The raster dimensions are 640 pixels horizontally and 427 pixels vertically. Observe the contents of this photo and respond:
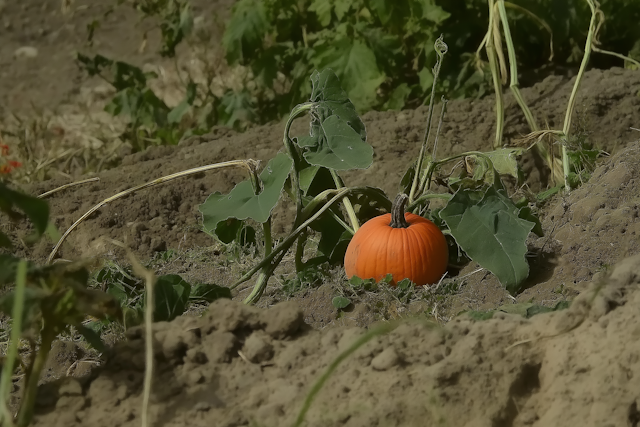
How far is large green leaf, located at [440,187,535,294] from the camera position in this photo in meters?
2.76

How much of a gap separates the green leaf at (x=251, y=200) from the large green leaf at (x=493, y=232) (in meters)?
0.59

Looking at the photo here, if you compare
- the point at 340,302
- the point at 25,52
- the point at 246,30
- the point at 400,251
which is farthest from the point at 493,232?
the point at 25,52

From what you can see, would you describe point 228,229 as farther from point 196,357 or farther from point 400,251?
point 196,357

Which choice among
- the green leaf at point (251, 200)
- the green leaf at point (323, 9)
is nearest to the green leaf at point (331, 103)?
the green leaf at point (251, 200)

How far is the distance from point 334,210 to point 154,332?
143 centimetres

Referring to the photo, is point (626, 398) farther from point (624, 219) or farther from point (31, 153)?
point (31, 153)

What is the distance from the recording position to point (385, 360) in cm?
178

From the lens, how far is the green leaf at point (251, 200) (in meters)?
2.73

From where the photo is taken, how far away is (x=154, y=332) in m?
1.94

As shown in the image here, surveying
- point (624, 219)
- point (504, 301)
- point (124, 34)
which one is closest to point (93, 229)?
point (504, 301)

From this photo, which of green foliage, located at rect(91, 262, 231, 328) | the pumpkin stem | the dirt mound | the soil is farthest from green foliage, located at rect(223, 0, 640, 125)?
the dirt mound

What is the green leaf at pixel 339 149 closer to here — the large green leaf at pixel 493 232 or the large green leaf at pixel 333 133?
the large green leaf at pixel 333 133

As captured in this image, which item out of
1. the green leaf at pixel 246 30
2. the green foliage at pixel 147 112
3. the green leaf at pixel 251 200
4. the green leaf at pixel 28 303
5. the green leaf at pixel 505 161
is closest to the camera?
→ the green leaf at pixel 28 303

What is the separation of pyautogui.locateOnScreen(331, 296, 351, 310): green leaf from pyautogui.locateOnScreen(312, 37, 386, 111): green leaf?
2.24m
